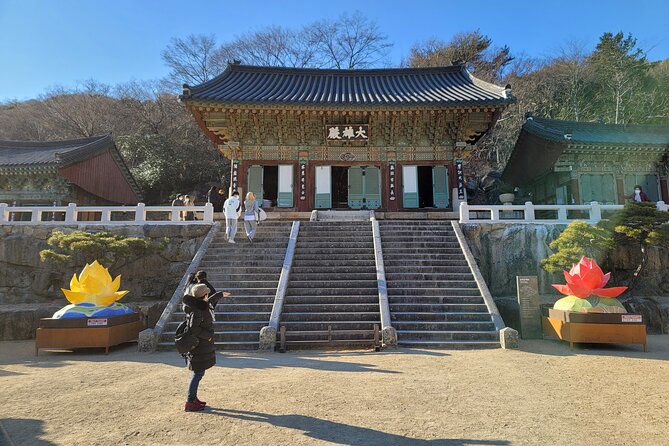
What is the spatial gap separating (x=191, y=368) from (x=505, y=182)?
70.9 ft

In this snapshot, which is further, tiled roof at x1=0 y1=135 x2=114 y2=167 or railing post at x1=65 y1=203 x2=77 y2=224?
tiled roof at x1=0 y1=135 x2=114 y2=167

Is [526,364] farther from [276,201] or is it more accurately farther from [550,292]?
[276,201]

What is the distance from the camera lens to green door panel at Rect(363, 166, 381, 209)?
15.8 meters

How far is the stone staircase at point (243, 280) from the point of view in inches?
309

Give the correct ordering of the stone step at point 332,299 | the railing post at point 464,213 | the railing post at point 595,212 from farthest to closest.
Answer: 1. the railing post at point 464,213
2. the railing post at point 595,212
3. the stone step at point 332,299

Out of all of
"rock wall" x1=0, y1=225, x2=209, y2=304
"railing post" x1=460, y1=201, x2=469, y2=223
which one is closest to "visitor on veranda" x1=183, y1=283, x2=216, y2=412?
"rock wall" x1=0, y1=225, x2=209, y2=304

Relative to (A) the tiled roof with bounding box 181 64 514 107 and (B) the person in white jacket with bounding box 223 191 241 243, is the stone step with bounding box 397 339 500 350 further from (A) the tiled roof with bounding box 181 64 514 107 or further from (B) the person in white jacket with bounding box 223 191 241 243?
(A) the tiled roof with bounding box 181 64 514 107

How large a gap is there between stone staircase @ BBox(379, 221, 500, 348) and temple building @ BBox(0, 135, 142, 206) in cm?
1478

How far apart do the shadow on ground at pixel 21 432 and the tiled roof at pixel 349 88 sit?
11921 mm

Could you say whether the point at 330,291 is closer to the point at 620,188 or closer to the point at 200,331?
the point at 200,331

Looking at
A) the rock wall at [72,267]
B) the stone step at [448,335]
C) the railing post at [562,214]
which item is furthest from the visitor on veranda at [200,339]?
the railing post at [562,214]

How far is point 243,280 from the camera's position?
9.59 meters

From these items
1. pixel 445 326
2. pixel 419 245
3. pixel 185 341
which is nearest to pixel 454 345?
pixel 445 326

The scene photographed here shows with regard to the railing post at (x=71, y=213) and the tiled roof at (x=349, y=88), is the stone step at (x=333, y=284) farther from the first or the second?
the railing post at (x=71, y=213)
